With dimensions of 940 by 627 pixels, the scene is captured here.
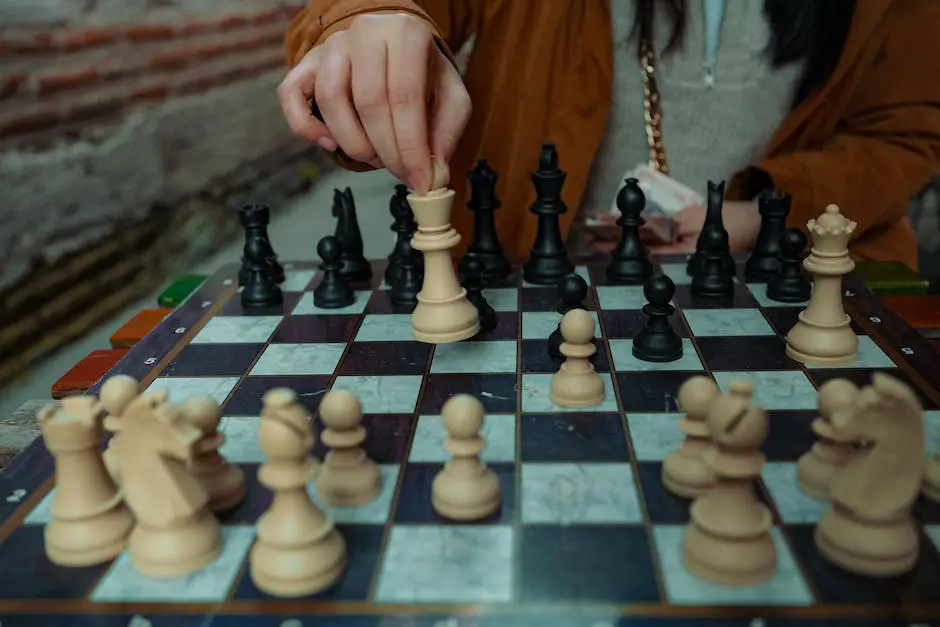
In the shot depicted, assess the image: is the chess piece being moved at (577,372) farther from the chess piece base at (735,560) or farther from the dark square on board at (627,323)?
the chess piece base at (735,560)

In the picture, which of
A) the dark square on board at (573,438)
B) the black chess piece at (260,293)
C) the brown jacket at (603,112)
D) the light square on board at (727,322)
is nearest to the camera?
the dark square on board at (573,438)

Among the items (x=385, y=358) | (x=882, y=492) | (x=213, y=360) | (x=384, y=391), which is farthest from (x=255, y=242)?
(x=882, y=492)

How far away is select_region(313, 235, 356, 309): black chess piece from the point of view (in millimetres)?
1533

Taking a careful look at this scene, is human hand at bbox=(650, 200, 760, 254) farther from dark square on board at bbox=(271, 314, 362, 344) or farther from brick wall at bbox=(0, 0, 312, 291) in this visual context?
brick wall at bbox=(0, 0, 312, 291)

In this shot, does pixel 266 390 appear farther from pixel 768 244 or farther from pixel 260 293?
pixel 768 244

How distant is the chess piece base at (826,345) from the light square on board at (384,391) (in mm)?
587

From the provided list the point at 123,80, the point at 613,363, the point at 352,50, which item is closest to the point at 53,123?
the point at 123,80

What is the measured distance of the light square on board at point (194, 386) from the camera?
121cm

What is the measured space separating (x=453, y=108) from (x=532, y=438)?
0.65 m

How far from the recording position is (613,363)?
1.27m

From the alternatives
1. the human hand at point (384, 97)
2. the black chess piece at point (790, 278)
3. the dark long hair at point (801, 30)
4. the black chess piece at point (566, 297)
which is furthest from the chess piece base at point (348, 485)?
the dark long hair at point (801, 30)

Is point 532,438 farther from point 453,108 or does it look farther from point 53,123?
point 53,123

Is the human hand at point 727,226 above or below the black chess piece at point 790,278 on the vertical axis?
below

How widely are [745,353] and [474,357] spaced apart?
1.40 ft
